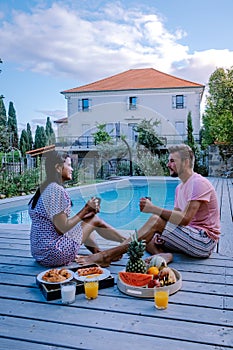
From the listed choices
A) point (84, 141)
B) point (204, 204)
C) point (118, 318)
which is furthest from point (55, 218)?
point (84, 141)

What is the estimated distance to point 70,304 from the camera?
2.08 meters

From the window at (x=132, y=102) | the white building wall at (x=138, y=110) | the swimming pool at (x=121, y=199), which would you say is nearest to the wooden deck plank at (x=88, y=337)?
the swimming pool at (x=121, y=199)

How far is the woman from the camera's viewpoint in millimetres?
2557

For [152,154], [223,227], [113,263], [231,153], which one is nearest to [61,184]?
[113,263]

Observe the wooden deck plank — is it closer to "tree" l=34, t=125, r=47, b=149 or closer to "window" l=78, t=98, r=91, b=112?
"window" l=78, t=98, r=91, b=112

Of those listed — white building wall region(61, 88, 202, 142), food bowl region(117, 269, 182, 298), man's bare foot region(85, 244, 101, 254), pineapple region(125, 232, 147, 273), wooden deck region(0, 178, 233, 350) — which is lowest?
wooden deck region(0, 178, 233, 350)

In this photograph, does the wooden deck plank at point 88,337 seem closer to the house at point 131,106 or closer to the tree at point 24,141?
the house at point 131,106

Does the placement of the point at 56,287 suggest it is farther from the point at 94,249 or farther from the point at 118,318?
the point at 94,249

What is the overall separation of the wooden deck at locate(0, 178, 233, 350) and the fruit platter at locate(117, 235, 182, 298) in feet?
0.16

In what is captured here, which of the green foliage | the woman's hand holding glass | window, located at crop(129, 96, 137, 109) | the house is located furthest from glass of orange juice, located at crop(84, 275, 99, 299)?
window, located at crop(129, 96, 137, 109)

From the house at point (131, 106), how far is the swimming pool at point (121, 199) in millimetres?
7758

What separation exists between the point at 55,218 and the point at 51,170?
39 centimetres

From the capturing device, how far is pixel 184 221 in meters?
2.72

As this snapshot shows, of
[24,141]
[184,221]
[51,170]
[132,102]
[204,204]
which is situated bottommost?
[184,221]
